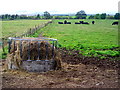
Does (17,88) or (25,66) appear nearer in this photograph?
(17,88)

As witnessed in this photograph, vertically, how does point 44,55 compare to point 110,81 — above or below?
above

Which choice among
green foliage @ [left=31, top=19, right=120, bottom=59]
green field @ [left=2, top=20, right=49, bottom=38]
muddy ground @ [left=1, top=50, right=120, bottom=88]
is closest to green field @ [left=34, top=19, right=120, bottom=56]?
green foliage @ [left=31, top=19, right=120, bottom=59]

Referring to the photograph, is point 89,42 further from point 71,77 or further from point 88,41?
point 71,77

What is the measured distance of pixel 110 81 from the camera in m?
9.00

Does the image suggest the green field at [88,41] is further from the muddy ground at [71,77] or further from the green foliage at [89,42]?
the muddy ground at [71,77]

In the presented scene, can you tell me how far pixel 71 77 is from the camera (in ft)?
31.1

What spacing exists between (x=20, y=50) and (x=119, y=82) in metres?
4.42

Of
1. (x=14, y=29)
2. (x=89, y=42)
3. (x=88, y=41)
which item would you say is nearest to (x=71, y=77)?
(x=89, y=42)

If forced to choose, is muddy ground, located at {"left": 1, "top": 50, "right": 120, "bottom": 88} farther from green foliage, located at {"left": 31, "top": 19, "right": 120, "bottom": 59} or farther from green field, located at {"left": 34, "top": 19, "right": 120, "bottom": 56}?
green field, located at {"left": 34, "top": 19, "right": 120, "bottom": 56}

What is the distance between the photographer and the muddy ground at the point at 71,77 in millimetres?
8336

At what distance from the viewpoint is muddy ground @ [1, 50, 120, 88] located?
834cm

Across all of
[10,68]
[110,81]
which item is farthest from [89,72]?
[10,68]

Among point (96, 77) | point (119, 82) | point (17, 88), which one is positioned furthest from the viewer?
point (96, 77)

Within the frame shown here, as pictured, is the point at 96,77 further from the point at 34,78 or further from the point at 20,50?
the point at 20,50
